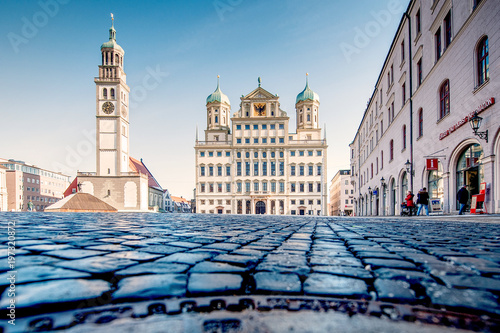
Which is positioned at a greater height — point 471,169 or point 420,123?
point 420,123

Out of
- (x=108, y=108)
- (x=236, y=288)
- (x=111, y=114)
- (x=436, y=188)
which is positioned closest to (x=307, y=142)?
(x=111, y=114)

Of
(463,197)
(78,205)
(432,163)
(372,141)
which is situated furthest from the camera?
(372,141)

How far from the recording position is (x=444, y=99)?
15.9 meters

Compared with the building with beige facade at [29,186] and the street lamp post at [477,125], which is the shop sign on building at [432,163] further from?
the building with beige facade at [29,186]

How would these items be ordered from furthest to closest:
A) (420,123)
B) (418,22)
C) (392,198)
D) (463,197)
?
(392,198) → (418,22) → (420,123) → (463,197)

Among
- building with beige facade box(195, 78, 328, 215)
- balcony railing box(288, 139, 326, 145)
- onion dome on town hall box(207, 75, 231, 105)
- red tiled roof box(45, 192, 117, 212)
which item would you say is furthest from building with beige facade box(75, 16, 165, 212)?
red tiled roof box(45, 192, 117, 212)

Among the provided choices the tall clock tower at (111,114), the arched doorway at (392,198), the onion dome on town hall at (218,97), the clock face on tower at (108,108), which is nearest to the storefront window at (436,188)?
the arched doorway at (392,198)

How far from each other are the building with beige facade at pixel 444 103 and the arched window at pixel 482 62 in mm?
32

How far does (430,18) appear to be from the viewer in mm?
17453

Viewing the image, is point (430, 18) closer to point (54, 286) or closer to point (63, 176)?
point (54, 286)

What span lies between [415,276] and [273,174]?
59.0 m

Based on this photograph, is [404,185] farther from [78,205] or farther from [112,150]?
[112,150]

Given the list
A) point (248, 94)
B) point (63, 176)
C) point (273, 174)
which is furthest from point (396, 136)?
point (63, 176)

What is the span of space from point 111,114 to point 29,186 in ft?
173
